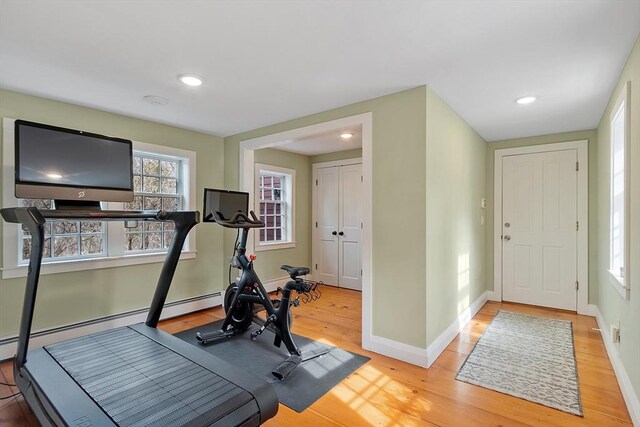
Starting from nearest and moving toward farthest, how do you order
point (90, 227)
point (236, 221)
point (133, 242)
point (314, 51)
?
point (314, 51) → point (236, 221) → point (90, 227) → point (133, 242)

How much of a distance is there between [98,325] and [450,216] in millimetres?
3642

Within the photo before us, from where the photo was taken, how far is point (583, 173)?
3963 millimetres

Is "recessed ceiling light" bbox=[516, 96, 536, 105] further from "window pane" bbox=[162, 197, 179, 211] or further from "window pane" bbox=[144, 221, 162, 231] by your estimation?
"window pane" bbox=[144, 221, 162, 231]

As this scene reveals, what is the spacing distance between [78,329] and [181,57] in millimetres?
2711

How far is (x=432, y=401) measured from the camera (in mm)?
2107

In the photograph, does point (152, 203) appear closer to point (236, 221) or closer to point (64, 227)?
point (64, 227)

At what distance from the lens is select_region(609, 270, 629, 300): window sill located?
6.91 feet

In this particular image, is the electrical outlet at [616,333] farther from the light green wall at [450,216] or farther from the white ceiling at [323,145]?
the white ceiling at [323,145]

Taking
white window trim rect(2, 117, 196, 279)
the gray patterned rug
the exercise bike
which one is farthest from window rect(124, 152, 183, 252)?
the gray patterned rug

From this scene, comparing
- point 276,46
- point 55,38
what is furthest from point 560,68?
point 55,38

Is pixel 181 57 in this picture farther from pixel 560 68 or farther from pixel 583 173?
pixel 583 173

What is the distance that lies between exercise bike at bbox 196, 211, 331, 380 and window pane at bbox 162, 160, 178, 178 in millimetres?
1281

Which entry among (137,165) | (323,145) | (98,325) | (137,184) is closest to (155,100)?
(137,165)

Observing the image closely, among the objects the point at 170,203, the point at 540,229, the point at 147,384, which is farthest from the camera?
the point at 540,229
